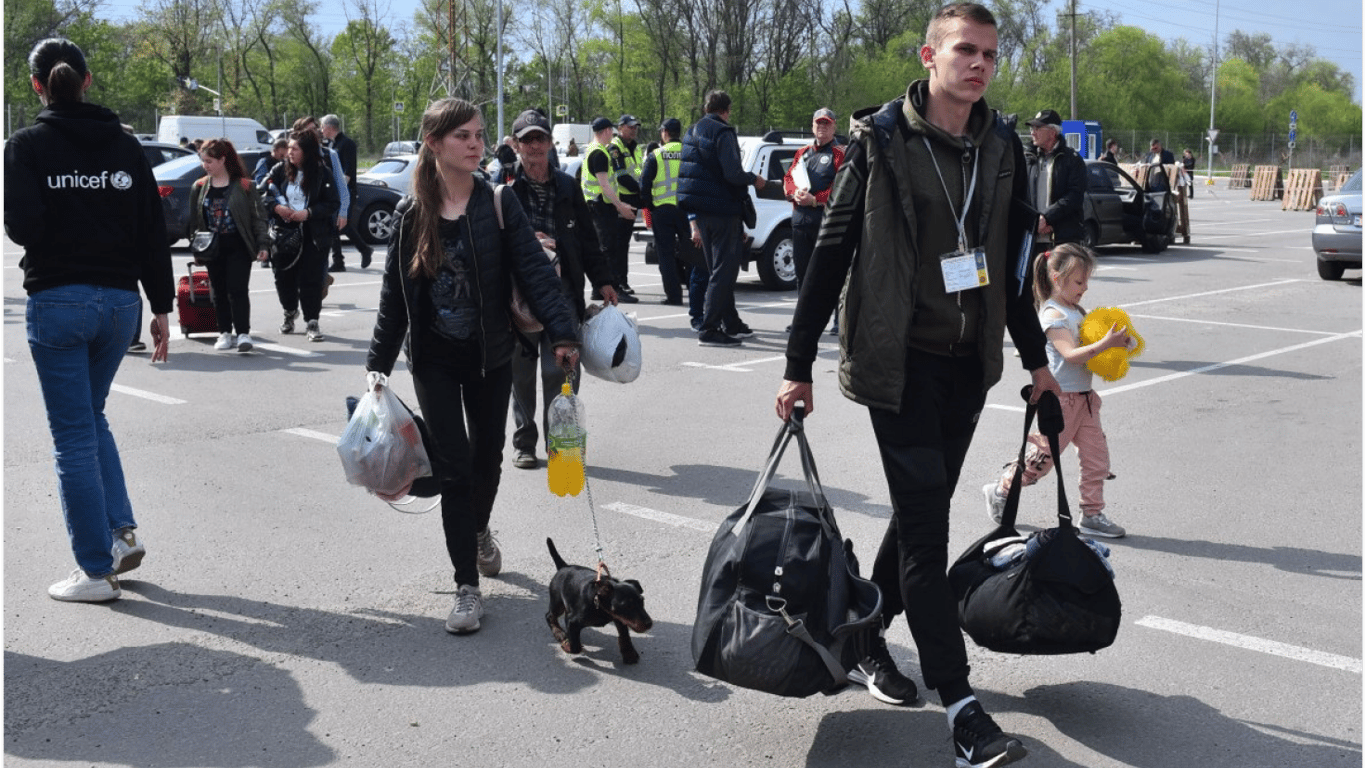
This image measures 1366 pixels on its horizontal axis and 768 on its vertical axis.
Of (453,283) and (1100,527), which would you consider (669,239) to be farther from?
(453,283)

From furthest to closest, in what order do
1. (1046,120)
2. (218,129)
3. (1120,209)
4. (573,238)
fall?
(218,129) < (1120,209) < (1046,120) < (573,238)

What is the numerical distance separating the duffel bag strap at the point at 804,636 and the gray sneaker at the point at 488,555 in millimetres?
1993

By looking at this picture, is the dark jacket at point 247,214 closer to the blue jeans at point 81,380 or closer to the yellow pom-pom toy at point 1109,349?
the blue jeans at point 81,380

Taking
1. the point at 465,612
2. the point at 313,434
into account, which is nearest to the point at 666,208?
the point at 313,434

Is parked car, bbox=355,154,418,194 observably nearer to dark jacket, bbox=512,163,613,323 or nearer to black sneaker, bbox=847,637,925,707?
dark jacket, bbox=512,163,613,323

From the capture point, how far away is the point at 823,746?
393 cm

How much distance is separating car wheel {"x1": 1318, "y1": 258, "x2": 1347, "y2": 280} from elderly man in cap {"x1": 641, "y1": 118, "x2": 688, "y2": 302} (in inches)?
343

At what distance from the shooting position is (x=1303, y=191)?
37.8m

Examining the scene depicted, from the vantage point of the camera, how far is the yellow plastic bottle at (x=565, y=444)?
196 inches

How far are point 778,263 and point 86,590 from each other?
458 inches

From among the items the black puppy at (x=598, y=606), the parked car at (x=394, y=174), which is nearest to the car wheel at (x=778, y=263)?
the parked car at (x=394, y=174)

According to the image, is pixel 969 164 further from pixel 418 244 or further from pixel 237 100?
pixel 237 100

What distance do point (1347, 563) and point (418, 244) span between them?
397cm

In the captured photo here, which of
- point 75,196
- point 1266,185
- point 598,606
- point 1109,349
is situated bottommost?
point 1266,185
